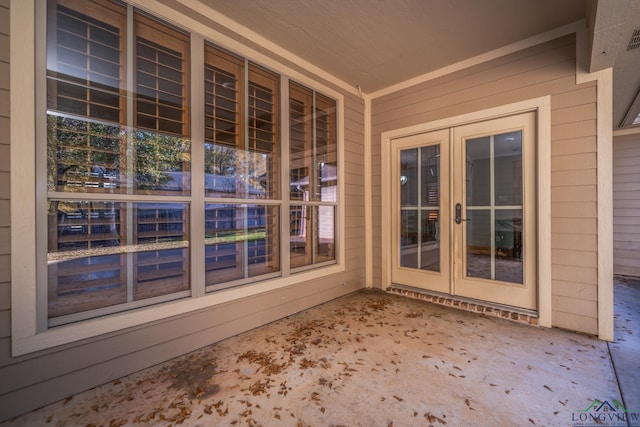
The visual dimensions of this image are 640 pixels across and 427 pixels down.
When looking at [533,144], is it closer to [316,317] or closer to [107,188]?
[316,317]

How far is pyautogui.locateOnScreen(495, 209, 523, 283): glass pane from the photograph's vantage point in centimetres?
286

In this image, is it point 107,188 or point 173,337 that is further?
point 173,337

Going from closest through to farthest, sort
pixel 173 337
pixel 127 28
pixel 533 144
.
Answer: pixel 127 28
pixel 173 337
pixel 533 144

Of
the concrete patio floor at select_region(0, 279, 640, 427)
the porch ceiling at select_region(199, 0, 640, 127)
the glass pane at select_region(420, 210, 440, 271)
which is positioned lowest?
the concrete patio floor at select_region(0, 279, 640, 427)

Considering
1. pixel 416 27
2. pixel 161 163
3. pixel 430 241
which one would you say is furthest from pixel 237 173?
pixel 430 241

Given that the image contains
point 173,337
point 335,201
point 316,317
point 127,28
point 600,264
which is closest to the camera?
point 127,28

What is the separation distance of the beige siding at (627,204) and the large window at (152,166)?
582 cm

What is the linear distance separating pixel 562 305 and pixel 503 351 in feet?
3.05

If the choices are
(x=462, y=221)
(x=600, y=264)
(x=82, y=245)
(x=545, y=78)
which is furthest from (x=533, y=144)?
(x=82, y=245)

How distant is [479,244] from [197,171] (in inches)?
122

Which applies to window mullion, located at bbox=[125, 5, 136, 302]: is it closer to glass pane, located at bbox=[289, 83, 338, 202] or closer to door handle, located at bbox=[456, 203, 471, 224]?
glass pane, located at bbox=[289, 83, 338, 202]

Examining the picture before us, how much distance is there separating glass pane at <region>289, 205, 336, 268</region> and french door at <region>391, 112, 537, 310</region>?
97cm

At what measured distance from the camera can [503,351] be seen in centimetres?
222

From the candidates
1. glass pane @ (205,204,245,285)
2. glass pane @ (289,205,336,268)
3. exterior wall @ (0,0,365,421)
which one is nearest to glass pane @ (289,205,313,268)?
glass pane @ (289,205,336,268)
